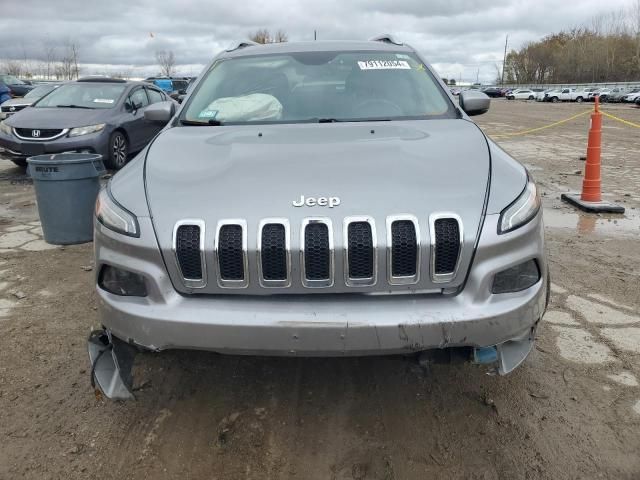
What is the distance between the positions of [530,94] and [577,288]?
7184 centimetres

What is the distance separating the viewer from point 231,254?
2133mm

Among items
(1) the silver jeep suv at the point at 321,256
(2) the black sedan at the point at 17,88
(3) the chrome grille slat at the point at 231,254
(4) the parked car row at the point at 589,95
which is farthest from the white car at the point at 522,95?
(3) the chrome grille slat at the point at 231,254

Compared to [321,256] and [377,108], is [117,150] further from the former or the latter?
[321,256]

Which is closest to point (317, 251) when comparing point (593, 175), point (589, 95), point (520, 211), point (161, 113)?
point (520, 211)

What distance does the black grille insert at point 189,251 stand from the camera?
7.07 feet

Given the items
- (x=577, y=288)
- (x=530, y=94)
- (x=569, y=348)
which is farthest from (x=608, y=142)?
(x=530, y=94)

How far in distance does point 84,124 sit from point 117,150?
66 centimetres

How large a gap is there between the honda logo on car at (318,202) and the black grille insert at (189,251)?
42cm

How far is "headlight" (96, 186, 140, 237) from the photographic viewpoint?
7.38 feet

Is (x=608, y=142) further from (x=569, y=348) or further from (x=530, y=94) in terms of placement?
(x=530, y=94)

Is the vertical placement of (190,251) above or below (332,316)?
above

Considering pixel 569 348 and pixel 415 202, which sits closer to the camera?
pixel 415 202

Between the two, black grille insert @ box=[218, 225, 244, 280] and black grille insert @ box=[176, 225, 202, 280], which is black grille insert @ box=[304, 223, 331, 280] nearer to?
black grille insert @ box=[218, 225, 244, 280]

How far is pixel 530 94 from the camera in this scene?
226 feet
